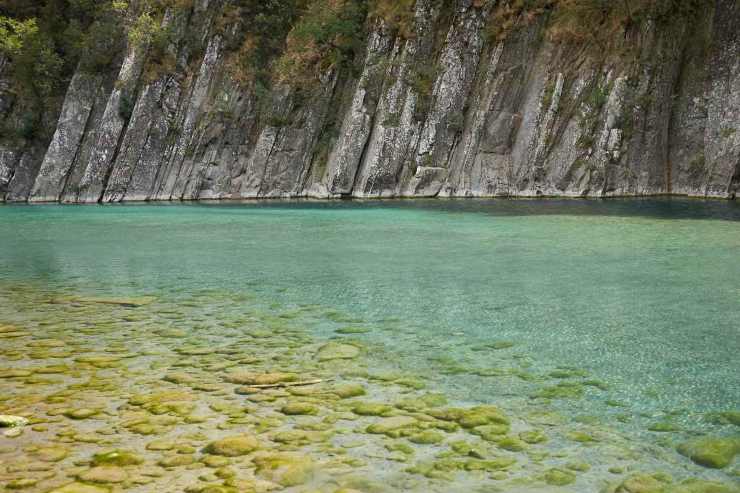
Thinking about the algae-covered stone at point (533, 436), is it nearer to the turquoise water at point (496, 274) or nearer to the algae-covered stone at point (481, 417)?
the algae-covered stone at point (481, 417)

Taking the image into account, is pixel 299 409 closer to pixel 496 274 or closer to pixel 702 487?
pixel 702 487

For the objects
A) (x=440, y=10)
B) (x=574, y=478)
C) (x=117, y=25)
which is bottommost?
(x=574, y=478)

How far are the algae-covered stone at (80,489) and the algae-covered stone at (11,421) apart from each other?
1.01 m

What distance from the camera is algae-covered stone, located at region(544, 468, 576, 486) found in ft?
11.9

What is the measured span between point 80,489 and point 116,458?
14.9 inches

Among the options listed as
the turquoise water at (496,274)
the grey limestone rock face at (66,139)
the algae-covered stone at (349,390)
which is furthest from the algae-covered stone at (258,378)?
the grey limestone rock face at (66,139)

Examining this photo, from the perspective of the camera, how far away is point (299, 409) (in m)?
4.71

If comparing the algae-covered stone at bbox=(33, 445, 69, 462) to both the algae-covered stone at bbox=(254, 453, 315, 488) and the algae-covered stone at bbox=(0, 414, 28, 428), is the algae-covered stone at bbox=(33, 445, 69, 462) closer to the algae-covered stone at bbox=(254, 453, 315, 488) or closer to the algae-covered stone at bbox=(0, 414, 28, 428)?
the algae-covered stone at bbox=(0, 414, 28, 428)

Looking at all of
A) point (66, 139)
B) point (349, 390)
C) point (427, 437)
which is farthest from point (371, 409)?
point (66, 139)

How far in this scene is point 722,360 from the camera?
570 cm

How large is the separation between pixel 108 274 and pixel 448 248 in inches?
240

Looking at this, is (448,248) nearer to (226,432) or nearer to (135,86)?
(226,432)

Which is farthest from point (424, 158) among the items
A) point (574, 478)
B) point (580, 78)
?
point (574, 478)

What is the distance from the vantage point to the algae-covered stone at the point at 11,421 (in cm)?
433
